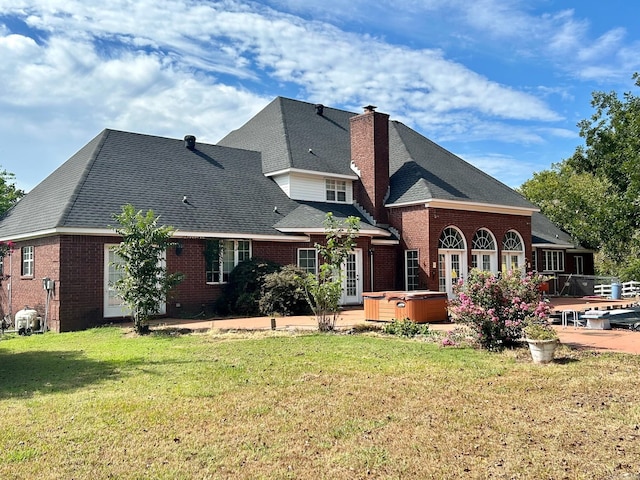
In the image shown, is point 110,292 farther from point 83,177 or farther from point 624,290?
point 624,290

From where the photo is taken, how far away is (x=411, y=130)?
29844 mm

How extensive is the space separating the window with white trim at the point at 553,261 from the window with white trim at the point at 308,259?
16005mm

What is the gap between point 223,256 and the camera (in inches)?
792

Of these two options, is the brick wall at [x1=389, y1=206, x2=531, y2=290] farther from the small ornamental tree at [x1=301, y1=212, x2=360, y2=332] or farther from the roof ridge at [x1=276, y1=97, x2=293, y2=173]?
the small ornamental tree at [x1=301, y1=212, x2=360, y2=332]

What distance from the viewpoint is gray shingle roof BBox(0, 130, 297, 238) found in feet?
60.5

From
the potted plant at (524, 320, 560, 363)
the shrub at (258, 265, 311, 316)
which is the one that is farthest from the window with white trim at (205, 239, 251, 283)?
the potted plant at (524, 320, 560, 363)

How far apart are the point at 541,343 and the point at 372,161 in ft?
51.9

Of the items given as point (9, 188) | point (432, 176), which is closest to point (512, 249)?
point (432, 176)

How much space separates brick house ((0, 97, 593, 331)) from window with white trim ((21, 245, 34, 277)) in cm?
7

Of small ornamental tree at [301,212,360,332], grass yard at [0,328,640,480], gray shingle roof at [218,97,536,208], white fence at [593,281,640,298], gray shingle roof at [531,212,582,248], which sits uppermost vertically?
gray shingle roof at [218,97,536,208]

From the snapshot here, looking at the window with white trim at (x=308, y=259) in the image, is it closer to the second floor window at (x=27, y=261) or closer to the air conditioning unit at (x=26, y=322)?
the air conditioning unit at (x=26, y=322)

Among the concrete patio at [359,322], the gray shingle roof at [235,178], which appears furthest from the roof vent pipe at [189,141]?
the concrete patio at [359,322]

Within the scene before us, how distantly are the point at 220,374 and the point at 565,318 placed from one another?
34.5 feet

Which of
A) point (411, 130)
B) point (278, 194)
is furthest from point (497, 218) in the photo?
point (278, 194)
